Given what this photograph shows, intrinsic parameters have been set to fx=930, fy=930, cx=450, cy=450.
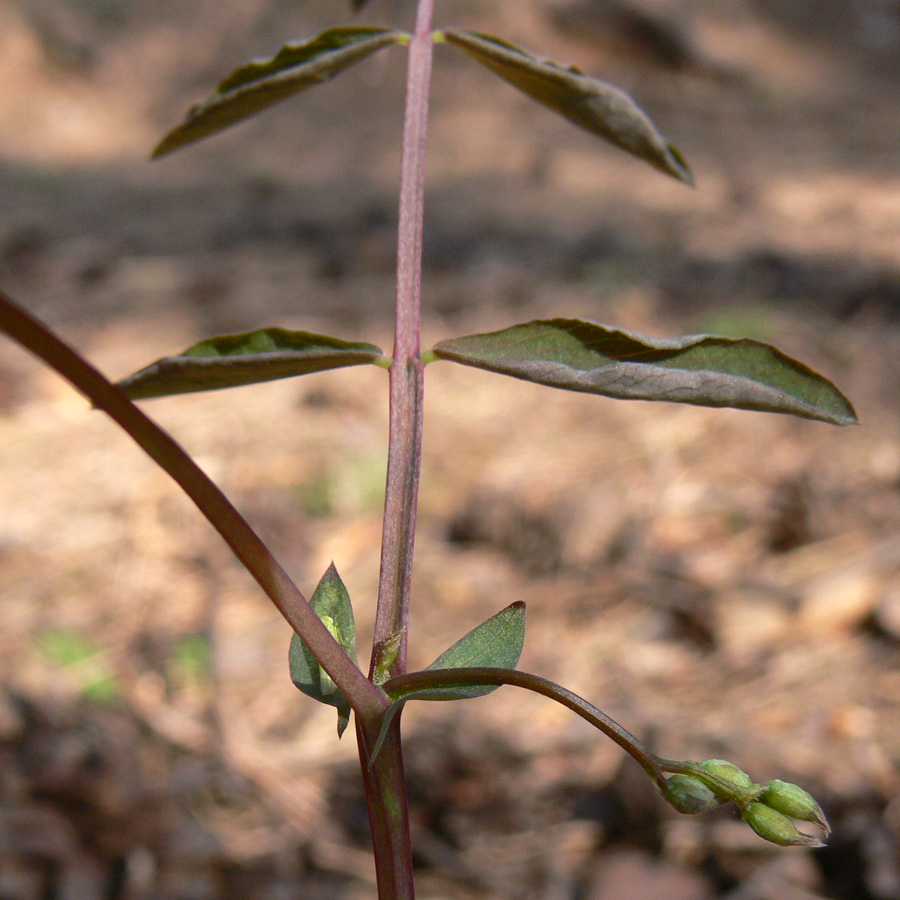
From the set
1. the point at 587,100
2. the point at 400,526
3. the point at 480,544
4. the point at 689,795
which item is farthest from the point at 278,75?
the point at 480,544

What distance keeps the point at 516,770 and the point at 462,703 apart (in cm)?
17

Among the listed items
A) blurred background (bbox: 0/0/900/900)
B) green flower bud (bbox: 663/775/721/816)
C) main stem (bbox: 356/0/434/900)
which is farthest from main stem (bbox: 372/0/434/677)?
blurred background (bbox: 0/0/900/900)

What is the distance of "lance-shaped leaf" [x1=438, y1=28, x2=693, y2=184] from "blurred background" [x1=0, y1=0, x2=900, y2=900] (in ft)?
1.21

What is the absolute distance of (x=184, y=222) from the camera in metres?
4.32

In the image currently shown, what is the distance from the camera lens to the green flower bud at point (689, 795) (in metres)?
0.37

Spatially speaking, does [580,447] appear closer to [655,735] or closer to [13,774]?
[655,735]

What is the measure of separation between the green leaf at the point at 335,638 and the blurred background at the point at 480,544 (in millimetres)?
639

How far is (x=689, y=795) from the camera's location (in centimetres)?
37

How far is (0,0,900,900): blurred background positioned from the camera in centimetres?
123

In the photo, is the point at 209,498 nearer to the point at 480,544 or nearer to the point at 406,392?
the point at 406,392

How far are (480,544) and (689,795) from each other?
1.59 metres

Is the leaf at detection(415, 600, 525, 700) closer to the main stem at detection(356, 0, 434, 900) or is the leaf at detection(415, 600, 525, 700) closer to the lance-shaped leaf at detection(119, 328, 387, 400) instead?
the main stem at detection(356, 0, 434, 900)

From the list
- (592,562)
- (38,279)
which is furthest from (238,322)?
(592,562)

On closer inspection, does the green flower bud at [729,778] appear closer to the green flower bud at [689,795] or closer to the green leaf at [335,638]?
the green flower bud at [689,795]
